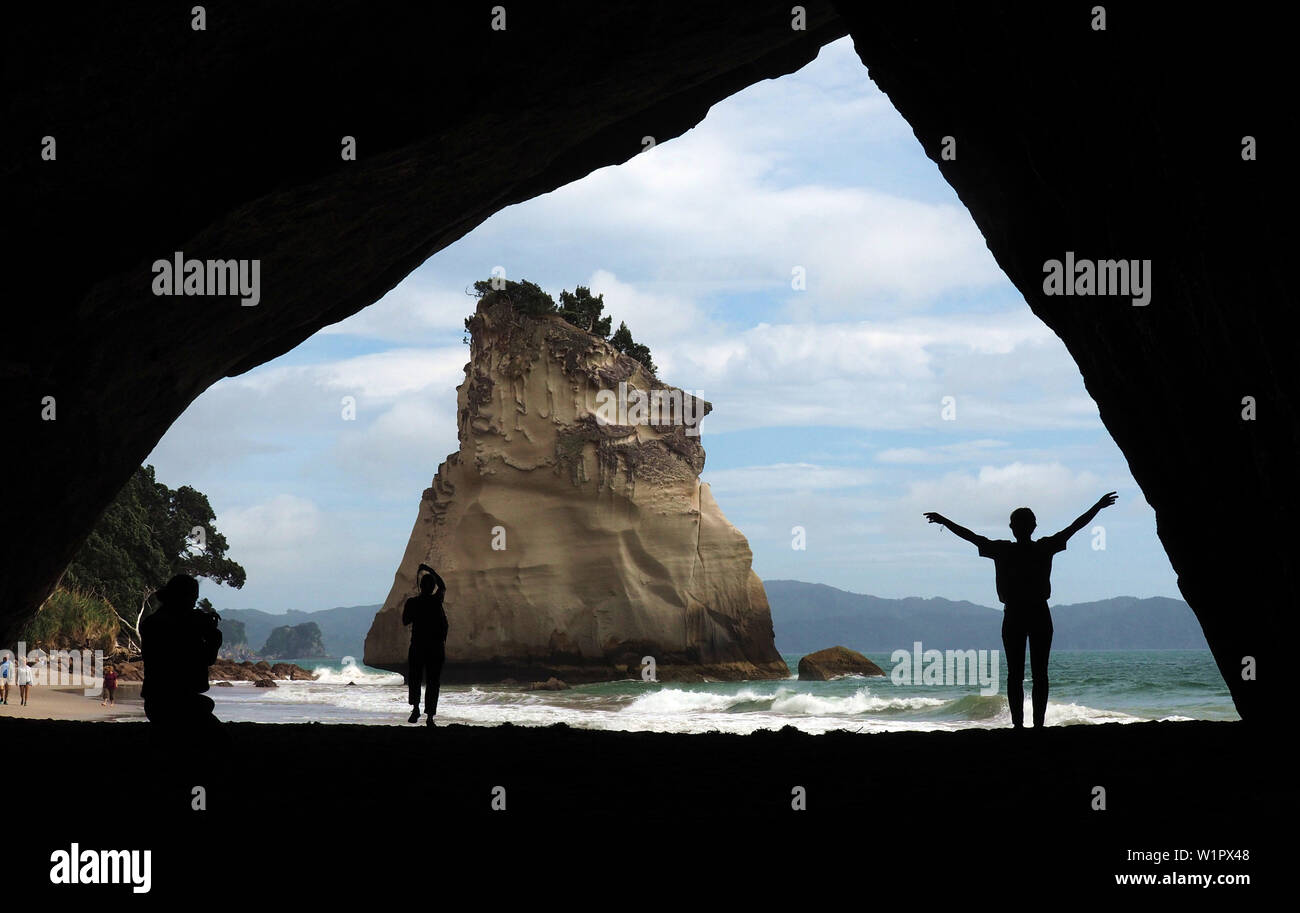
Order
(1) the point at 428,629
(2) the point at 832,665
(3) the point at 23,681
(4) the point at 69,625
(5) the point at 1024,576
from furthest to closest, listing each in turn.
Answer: (2) the point at 832,665
(4) the point at 69,625
(3) the point at 23,681
(1) the point at 428,629
(5) the point at 1024,576

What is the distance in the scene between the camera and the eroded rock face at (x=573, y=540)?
4206 cm

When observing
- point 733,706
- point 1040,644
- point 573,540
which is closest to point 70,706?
point 733,706

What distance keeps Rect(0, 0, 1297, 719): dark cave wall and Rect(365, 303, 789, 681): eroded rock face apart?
29.6 m

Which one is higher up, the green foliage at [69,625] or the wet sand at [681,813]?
the wet sand at [681,813]

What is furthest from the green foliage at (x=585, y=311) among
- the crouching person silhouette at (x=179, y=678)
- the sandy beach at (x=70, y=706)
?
the crouching person silhouette at (x=179, y=678)

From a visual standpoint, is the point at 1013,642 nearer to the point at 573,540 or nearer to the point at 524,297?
the point at 573,540

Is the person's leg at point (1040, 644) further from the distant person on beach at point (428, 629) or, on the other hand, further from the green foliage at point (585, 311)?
the green foliage at point (585, 311)

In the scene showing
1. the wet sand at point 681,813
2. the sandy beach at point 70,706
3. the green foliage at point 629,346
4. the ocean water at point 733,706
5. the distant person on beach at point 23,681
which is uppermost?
the green foliage at point 629,346

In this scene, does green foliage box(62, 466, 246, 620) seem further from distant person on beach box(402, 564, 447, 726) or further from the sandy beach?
distant person on beach box(402, 564, 447, 726)

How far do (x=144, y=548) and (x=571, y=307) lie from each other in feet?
83.0

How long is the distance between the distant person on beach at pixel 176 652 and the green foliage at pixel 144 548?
127 feet

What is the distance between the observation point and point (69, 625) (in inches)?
1490

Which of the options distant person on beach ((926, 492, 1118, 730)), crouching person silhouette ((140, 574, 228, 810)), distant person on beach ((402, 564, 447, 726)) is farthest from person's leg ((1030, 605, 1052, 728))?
crouching person silhouette ((140, 574, 228, 810))

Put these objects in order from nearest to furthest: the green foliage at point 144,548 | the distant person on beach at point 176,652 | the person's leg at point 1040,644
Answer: the distant person on beach at point 176,652, the person's leg at point 1040,644, the green foliage at point 144,548
